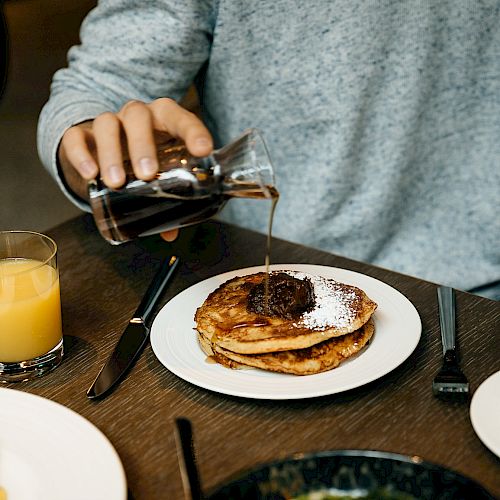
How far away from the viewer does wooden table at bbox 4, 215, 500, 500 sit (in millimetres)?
827

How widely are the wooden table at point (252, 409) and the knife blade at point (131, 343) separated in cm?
1

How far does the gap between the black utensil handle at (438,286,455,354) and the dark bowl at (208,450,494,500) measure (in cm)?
35

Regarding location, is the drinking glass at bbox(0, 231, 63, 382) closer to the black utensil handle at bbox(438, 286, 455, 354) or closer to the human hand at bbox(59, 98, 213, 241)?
the human hand at bbox(59, 98, 213, 241)

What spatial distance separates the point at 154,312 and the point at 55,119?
0.50 m

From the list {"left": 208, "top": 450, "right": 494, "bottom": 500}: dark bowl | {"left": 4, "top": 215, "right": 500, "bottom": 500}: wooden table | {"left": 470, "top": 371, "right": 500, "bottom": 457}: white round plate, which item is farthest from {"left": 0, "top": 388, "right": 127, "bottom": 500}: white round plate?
{"left": 470, "top": 371, "right": 500, "bottom": 457}: white round plate

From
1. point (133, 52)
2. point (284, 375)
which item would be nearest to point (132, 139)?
point (284, 375)

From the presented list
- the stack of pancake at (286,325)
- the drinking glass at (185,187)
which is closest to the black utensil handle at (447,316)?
the stack of pancake at (286,325)

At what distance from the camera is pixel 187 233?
1.46 meters

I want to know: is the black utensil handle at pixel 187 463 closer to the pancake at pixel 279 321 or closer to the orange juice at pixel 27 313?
the pancake at pixel 279 321

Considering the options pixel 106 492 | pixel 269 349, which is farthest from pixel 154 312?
pixel 106 492

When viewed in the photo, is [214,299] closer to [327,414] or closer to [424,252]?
[327,414]

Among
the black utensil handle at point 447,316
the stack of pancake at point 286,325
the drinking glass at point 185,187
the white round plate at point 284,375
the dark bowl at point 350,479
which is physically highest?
the drinking glass at point 185,187

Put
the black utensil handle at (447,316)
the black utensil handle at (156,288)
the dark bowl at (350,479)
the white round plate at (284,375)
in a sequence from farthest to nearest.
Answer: the black utensil handle at (156,288), the black utensil handle at (447,316), the white round plate at (284,375), the dark bowl at (350,479)

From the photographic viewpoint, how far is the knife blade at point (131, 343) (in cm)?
97
